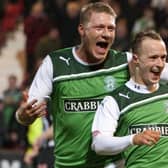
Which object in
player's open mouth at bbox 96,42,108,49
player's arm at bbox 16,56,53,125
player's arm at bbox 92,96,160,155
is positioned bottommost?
player's arm at bbox 92,96,160,155

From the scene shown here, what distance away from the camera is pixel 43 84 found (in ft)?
19.4

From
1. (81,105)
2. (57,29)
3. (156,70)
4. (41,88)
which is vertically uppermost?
(57,29)

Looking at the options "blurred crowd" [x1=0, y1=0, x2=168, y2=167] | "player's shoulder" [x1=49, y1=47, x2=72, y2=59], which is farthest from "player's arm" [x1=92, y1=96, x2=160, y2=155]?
"blurred crowd" [x1=0, y1=0, x2=168, y2=167]

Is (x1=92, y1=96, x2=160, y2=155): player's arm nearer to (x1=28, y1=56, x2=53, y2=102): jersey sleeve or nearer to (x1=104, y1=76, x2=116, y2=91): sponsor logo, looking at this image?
(x1=104, y1=76, x2=116, y2=91): sponsor logo

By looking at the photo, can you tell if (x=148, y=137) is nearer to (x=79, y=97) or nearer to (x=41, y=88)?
(x=79, y=97)

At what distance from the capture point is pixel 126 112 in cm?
549

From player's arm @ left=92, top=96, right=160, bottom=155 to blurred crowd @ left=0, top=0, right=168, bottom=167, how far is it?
5.15 meters

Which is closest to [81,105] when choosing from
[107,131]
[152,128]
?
[107,131]

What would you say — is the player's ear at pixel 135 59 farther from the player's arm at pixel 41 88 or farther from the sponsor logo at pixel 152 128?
the player's arm at pixel 41 88

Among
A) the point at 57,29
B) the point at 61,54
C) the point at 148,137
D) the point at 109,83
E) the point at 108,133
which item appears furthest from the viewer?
the point at 57,29

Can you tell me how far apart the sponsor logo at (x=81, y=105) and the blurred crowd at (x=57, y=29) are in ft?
15.3

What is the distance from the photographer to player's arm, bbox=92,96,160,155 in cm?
524

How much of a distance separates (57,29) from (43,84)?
289 inches

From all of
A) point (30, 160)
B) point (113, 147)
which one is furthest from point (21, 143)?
point (113, 147)
